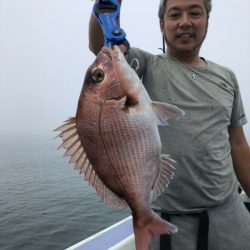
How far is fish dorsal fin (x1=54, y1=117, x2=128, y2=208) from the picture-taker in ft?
5.09

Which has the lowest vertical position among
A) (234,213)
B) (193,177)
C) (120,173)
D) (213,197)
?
(234,213)

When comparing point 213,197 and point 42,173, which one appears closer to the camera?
point 213,197

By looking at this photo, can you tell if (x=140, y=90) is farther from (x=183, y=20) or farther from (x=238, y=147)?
(x=238, y=147)

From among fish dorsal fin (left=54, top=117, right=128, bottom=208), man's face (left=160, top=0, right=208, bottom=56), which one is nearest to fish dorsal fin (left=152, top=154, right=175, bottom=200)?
fish dorsal fin (left=54, top=117, right=128, bottom=208)

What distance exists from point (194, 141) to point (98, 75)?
865mm

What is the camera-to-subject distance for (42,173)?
29.6m

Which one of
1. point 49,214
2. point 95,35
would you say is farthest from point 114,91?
point 49,214

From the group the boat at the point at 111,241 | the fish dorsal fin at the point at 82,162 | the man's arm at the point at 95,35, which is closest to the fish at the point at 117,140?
the fish dorsal fin at the point at 82,162

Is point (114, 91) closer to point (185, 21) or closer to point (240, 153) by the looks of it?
point (185, 21)

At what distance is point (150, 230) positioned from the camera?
152 cm

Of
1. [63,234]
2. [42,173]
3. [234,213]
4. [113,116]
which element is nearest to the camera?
[113,116]

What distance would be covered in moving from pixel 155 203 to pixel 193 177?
0.96ft

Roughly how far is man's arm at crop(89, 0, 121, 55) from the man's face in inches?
19.5

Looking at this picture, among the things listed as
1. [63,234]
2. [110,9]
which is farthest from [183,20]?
[63,234]
